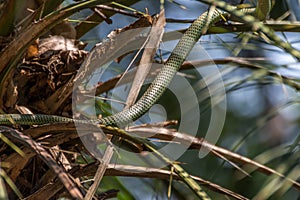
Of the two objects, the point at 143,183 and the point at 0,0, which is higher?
the point at 0,0

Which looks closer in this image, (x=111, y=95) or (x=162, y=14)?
(x=162, y=14)

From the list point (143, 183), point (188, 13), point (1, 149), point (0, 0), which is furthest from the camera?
point (143, 183)

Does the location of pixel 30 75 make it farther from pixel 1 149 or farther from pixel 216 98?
pixel 216 98

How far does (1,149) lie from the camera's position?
99cm

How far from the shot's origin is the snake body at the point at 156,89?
92 cm

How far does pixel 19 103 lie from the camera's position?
3.52 feet

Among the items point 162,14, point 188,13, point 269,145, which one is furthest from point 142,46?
point 269,145

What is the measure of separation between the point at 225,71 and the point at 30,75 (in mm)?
351

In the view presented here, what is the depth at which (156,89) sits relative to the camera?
967 millimetres

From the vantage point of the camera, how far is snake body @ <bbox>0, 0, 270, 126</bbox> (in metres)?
0.92

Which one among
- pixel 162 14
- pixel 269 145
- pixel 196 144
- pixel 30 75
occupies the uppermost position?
pixel 162 14

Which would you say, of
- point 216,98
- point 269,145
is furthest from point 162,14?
point 269,145

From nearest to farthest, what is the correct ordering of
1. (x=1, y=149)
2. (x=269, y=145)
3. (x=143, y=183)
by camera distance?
(x=1, y=149) → (x=143, y=183) → (x=269, y=145)

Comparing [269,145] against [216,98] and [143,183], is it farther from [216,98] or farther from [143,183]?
[216,98]
